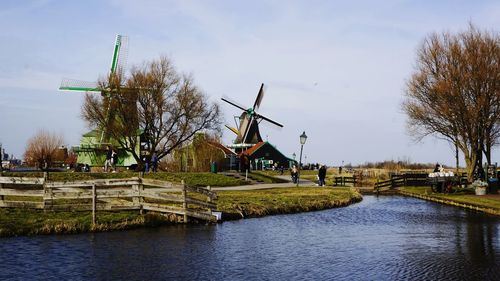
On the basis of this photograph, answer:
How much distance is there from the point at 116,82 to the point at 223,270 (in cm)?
4280

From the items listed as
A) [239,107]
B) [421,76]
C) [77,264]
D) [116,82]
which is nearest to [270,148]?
[239,107]

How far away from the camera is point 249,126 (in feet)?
296

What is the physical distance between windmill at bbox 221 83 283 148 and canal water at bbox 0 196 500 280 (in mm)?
64711

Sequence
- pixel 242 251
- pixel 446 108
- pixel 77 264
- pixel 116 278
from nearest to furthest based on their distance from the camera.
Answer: pixel 116 278 → pixel 77 264 → pixel 242 251 → pixel 446 108

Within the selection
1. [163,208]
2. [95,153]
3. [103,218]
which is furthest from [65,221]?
[95,153]

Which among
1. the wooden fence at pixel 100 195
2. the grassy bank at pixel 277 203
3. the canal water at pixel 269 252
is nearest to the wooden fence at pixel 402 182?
the grassy bank at pixel 277 203

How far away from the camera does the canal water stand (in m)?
13.1

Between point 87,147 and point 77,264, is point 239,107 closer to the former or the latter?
point 87,147

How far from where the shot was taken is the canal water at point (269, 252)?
13133 millimetres

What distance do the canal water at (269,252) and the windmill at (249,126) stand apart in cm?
6471

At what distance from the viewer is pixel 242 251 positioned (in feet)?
53.3

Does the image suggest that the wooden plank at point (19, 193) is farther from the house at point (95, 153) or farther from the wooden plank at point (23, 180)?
the house at point (95, 153)

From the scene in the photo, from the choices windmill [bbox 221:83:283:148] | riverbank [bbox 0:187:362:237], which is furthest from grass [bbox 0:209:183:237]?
windmill [bbox 221:83:283:148]

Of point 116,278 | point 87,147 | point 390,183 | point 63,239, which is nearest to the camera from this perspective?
point 116,278
